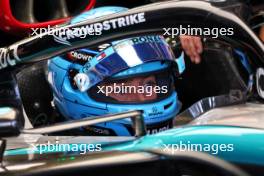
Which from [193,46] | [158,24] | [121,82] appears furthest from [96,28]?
[193,46]

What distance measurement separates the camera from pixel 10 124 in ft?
1.91

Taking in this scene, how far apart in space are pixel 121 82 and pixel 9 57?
0.23m

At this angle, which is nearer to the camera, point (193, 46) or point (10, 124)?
point (10, 124)

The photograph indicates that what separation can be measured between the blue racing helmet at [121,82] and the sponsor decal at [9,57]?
0.16m

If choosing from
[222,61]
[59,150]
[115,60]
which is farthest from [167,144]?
[222,61]

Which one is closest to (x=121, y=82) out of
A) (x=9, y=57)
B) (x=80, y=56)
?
(x=80, y=56)

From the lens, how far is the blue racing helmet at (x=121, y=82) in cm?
87

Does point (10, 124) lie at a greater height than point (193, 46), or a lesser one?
lesser

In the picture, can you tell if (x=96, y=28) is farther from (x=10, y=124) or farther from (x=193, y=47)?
(x=193, y=47)

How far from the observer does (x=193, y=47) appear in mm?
987

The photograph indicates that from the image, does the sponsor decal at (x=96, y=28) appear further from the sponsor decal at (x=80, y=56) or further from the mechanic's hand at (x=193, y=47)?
the mechanic's hand at (x=193, y=47)

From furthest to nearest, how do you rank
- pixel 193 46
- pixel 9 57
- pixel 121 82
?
pixel 193 46 < pixel 121 82 < pixel 9 57

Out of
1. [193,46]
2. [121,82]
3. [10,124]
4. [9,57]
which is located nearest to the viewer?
[10,124]

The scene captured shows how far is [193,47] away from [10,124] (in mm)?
485
